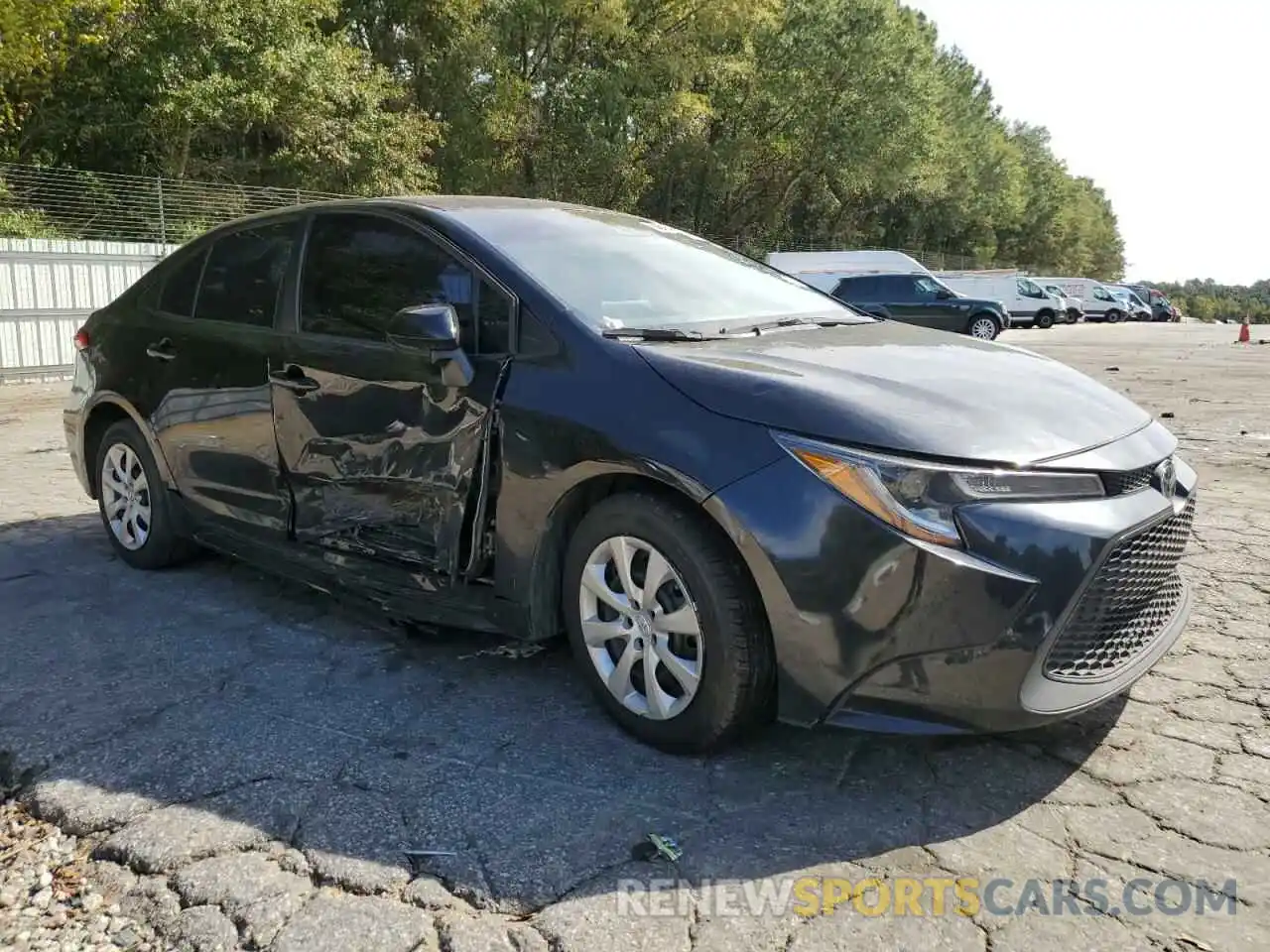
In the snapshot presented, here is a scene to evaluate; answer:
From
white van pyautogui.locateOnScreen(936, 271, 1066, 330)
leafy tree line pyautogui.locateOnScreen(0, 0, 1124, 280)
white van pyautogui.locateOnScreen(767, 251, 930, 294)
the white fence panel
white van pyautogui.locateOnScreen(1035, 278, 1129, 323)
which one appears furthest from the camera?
white van pyautogui.locateOnScreen(1035, 278, 1129, 323)

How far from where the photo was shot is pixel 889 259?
28469mm

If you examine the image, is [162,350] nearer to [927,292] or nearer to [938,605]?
[938,605]

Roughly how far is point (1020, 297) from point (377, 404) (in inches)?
1450

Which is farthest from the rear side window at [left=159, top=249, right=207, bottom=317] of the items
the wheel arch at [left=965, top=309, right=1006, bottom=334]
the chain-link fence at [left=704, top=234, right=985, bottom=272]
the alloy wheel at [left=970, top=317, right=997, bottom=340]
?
the chain-link fence at [left=704, top=234, right=985, bottom=272]

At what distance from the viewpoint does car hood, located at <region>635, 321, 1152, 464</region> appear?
8.21 ft

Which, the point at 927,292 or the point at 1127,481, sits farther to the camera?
the point at 927,292

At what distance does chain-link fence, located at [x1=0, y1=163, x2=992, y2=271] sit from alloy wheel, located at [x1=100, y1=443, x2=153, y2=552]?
12.0 m

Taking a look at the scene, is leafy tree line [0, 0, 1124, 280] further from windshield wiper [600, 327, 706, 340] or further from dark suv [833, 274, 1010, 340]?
windshield wiper [600, 327, 706, 340]

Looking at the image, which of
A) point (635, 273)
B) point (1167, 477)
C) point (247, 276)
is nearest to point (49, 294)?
point (247, 276)

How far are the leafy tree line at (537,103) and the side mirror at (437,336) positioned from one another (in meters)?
17.4

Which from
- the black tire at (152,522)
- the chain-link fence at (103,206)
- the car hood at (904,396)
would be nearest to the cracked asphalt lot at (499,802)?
the black tire at (152,522)

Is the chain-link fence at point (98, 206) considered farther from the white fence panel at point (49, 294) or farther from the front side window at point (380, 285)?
the front side window at point (380, 285)

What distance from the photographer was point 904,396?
2.66m

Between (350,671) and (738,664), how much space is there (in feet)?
5.11
